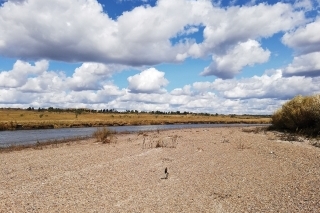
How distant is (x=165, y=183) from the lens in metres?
12.7

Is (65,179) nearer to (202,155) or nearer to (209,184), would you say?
(209,184)

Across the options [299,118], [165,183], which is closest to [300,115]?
[299,118]

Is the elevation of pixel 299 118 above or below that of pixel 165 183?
above

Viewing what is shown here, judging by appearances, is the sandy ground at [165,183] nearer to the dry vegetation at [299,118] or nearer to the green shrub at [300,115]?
the dry vegetation at [299,118]

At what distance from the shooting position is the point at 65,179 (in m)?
13.4

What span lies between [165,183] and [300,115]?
79.3 ft

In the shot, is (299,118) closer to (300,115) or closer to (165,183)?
(300,115)

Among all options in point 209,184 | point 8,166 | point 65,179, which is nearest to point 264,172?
point 209,184

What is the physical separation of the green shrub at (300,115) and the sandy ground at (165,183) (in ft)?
35.5

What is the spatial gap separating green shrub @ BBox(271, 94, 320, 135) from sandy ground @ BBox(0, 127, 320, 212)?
10.8 metres

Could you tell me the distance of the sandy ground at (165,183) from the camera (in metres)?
9.66

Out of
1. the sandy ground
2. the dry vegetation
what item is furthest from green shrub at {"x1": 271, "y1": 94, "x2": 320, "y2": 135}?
the sandy ground

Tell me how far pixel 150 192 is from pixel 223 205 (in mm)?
2859

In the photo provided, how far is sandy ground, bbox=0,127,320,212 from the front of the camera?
966 cm
